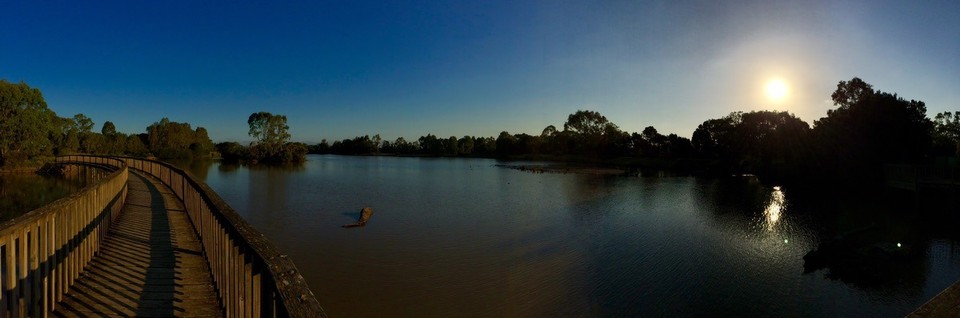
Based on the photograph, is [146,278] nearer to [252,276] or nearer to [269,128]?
[252,276]

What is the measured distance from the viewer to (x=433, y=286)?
11.3 metres

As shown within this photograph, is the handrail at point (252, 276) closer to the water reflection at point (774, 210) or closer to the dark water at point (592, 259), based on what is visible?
the dark water at point (592, 259)

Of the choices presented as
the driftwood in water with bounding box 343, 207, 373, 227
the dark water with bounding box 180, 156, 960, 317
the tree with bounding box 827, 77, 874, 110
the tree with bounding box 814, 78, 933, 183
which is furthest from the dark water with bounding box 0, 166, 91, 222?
the tree with bounding box 827, 77, 874, 110

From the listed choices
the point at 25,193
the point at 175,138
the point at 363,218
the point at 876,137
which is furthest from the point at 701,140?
the point at 175,138

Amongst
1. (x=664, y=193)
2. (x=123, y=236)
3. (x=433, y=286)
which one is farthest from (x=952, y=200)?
(x=123, y=236)

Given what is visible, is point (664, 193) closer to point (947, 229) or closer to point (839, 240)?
point (947, 229)

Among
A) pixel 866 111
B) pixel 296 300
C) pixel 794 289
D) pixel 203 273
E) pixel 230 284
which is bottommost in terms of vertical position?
pixel 794 289

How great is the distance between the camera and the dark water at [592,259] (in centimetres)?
1035

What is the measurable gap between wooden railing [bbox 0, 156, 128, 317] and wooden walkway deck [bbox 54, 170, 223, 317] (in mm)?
214

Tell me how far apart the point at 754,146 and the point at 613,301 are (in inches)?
2908

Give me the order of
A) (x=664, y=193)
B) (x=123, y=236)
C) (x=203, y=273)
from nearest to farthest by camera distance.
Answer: (x=203, y=273) < (x=123, y=236) < (x=664, y=193)

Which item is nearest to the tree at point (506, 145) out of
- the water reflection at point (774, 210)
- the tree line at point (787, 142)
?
the tree line at point (787, 142)

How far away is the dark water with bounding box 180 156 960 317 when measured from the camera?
34.0 ft

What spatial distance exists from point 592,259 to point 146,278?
37.9 ft
